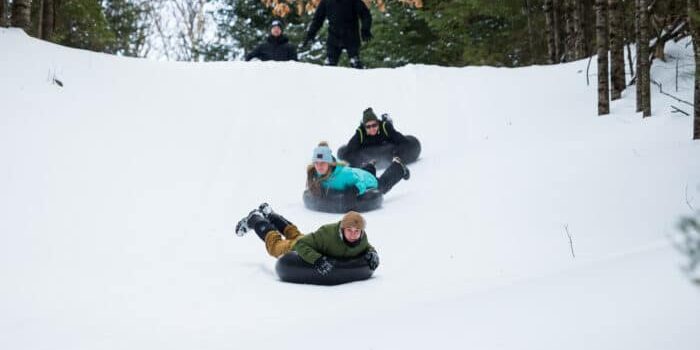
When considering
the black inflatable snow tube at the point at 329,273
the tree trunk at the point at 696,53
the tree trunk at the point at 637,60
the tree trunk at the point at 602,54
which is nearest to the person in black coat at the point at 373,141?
the tree trunk at the point at 602,54

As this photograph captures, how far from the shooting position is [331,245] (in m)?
5.33

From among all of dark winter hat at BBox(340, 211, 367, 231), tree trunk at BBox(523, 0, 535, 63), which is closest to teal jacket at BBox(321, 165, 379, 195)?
dark winter hat at BBox(340, 211, 367, 231)

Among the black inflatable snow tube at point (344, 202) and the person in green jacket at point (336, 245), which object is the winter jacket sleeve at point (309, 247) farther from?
the black inflatable snow tube at point (344, 202)

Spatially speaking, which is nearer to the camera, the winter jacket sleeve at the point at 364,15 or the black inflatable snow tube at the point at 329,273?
the black inflatable snow tube at the point at 329,273

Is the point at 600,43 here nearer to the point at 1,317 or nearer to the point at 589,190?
the point at 589,190

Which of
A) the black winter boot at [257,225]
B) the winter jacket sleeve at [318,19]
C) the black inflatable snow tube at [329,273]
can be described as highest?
the winter jacket sleeve at [318,19]

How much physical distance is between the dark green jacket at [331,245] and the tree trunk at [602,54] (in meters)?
5.97

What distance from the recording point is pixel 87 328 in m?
3.98

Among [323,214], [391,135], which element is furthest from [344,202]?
[391,135]

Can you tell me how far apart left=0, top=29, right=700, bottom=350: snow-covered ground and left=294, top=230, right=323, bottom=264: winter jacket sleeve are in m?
0.26

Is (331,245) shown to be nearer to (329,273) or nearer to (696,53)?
(329,273)

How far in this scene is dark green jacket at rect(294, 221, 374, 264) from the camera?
530 centimetres

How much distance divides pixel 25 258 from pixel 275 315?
Result: 2.18 metres

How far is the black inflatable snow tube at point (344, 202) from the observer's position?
25.2 ft
